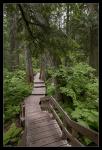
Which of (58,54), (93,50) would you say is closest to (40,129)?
(58,54)

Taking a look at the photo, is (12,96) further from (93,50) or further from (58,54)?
(93,50)

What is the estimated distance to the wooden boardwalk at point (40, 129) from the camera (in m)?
6.88

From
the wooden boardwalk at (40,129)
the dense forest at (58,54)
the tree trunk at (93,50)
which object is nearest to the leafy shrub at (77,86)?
the dense forest at (58,54)

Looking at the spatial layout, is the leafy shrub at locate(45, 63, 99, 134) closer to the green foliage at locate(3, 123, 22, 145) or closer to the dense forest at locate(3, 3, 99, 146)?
the dense forest at locate(3, 3, 99, 146)

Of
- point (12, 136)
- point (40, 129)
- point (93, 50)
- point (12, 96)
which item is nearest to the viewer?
point (40, 129)

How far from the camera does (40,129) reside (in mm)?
8125

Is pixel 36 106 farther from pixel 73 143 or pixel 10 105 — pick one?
pixel 73 143

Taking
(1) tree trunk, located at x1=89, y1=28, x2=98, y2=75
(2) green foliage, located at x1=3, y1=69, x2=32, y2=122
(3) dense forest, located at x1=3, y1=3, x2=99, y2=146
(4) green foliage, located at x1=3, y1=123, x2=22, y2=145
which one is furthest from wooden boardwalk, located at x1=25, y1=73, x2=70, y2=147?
(1) tree trunk, located at x1=89, y1=28, x2=98, y2=75

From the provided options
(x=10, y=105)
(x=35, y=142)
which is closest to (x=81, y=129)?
(x=35, y=142)

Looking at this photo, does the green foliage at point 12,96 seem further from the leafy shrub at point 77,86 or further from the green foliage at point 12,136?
the leafy shrub at point 77,86

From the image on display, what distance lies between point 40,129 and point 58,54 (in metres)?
2.80

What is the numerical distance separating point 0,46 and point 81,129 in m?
2.99

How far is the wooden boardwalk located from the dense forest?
685 millimetres

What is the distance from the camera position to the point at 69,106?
11.1 m
